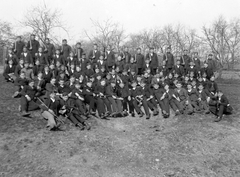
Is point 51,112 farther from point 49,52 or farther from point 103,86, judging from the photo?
point 49,52

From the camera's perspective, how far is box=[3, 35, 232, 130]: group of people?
31.7 ft

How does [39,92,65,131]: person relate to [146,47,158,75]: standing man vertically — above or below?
below

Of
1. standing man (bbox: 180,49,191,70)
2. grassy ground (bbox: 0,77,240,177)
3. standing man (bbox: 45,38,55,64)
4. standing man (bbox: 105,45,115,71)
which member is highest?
standing man (bbox: 45,38,55,64)

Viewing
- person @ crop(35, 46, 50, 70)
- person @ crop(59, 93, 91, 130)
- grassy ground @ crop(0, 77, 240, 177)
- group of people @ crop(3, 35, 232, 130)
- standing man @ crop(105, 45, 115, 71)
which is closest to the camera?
grassy ground @ crop(0, 77, 240, 177)

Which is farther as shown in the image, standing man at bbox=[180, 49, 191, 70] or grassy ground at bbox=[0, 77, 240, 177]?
standing man at bbox=[180, 49, 191, 70]

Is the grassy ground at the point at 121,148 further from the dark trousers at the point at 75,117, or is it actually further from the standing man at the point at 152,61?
the standing man at the point at 152,61

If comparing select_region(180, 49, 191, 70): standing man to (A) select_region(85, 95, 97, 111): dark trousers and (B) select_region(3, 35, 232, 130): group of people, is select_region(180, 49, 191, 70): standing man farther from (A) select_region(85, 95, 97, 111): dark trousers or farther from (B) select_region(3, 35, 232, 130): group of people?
(A) select_region(85, 95, 97, 111): dark trousers

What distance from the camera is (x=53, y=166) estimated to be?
5.98 meters

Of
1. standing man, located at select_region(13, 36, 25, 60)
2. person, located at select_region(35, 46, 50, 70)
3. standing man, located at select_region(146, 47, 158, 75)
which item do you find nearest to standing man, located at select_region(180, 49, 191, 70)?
standing man, located at select_region(146, 47, 158, 75)

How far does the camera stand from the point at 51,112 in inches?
339

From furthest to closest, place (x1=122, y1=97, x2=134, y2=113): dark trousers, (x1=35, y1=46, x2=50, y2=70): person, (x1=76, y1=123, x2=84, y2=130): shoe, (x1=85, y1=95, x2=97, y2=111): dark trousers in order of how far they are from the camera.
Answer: (x1=35, y1=46, x2=50, y2=70): person, (x1=122, y1=97, x2=134, y2=113): dark trousers, (x1=85, y1=95, x2=97, y2=111): dark trousers, (x1=76, y1=123, x2=84, y2=130): shoe

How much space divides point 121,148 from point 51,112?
10.3 ft

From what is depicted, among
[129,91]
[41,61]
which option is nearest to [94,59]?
[41,61]

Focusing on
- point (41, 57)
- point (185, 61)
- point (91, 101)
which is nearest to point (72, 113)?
point (91, 101)
